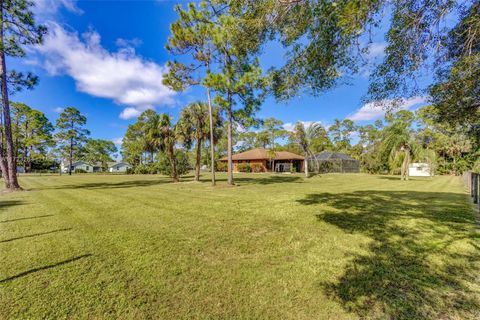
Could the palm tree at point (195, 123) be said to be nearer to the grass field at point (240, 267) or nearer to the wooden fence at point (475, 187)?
the grass field at point (240, 267)

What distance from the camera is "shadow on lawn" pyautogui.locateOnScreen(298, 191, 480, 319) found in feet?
8.39

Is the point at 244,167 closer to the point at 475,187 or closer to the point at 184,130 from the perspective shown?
the point at 184,130

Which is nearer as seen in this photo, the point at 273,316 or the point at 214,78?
the point at 273,316

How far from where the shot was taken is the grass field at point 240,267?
255 cm

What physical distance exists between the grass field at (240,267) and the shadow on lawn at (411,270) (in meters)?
0.02

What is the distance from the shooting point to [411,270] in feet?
11.1

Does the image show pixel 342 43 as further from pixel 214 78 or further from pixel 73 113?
pixel 73 113

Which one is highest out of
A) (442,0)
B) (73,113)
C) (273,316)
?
(73,113)

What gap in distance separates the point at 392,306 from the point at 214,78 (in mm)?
7917

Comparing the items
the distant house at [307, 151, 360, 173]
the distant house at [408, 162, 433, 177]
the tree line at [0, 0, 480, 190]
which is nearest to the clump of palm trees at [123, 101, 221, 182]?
the tree line at [0, 0, 480, 190]

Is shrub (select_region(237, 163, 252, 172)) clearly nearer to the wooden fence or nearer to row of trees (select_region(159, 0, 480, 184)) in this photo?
the wooden fence

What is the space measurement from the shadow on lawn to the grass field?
0.05ft

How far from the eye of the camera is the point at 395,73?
4676 mm

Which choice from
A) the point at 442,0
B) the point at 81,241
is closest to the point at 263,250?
the point at 81,241
